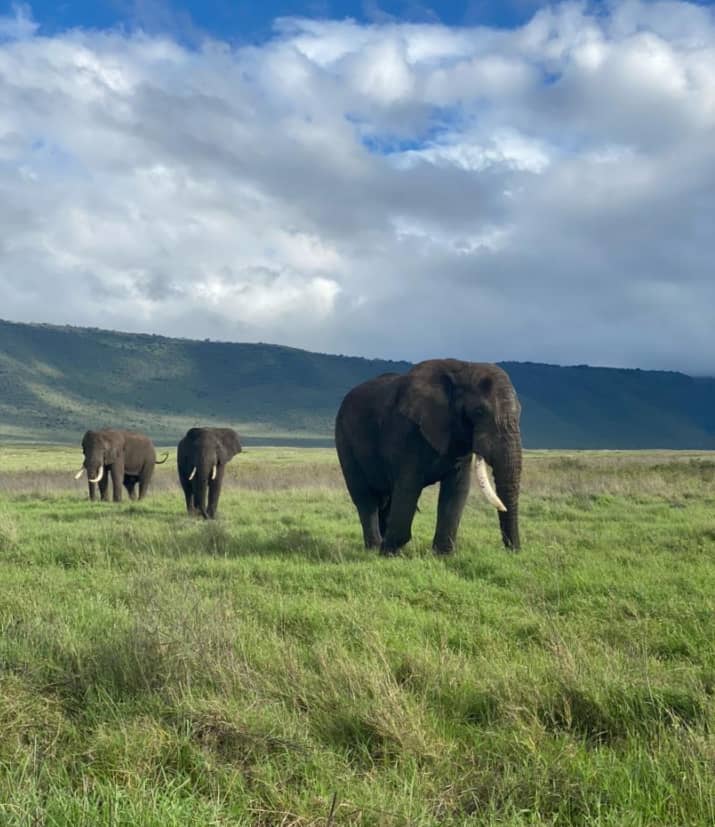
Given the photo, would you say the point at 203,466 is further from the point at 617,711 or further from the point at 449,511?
the point at 617,711

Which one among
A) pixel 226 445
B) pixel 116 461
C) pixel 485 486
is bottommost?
pixel 116 461

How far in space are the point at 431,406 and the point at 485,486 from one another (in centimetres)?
138

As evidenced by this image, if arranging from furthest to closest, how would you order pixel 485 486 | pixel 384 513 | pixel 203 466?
1. pixel 203 466
2. pixel 384 513
3. pixel 485 486

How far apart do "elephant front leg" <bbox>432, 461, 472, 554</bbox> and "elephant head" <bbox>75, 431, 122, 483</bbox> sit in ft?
46.2

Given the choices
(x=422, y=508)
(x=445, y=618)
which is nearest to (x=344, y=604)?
(x=445, y=618)

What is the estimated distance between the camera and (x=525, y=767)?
367 centimetres

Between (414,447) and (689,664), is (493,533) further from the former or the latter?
(689,664)

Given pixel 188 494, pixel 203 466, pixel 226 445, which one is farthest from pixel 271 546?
pixel 226 445

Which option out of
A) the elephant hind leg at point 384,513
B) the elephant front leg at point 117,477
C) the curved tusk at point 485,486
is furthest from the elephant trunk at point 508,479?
the elephant front leg at point 117,477

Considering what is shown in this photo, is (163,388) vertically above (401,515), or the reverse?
(163,388)

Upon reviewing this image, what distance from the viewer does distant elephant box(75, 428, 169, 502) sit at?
74.1 feet

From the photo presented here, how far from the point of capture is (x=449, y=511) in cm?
1096

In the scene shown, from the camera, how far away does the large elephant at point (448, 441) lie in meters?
10.4

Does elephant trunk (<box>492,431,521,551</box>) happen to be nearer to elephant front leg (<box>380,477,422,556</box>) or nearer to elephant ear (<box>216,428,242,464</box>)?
elephant front leg (<box>380,477,422,556</box>)
